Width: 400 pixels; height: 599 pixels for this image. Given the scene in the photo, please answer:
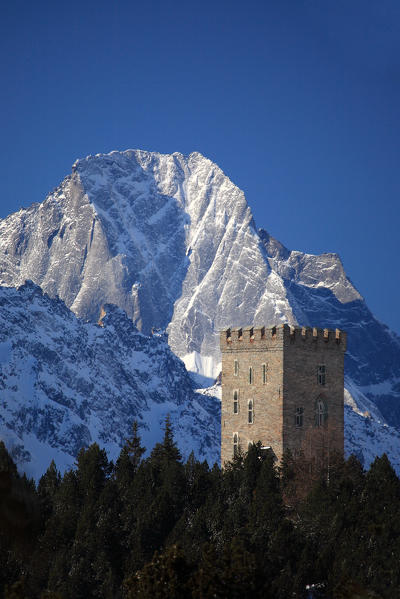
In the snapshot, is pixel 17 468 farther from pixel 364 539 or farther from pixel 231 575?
pixel 364 539

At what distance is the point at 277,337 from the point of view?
Result: 4085 inches

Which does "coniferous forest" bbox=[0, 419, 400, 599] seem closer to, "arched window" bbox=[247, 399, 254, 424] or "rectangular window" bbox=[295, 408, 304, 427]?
"arched window" bbox=[247, 399, 254, 424]

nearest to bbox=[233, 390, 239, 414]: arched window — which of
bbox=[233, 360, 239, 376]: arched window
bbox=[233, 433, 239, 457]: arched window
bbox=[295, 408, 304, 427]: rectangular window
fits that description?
bbox=[233, 360, 239, 376]: arched window

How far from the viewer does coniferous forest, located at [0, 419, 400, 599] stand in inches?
3162

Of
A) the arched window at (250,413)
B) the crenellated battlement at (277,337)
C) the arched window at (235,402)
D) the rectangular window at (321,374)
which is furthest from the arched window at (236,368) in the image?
the rectangular window at (321,374)

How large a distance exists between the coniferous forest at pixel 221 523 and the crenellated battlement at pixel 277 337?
10453 millimetres

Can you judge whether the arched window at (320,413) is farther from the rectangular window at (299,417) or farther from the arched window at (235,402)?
the arched window at (235,402)

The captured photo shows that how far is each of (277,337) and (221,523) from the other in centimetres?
2068

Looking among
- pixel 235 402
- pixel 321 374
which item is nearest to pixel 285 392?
pixel 321 374

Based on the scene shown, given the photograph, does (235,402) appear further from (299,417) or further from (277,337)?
(277,337)

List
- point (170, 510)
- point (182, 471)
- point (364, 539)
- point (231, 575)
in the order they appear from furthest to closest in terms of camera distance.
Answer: point (182, 471) → point (170, 510) → point (364, 539) → point (231, 575)

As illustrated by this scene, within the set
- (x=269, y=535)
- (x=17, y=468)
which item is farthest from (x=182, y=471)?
(x=17, y=468)

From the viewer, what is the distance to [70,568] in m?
84.6

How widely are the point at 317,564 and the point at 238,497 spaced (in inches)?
616
